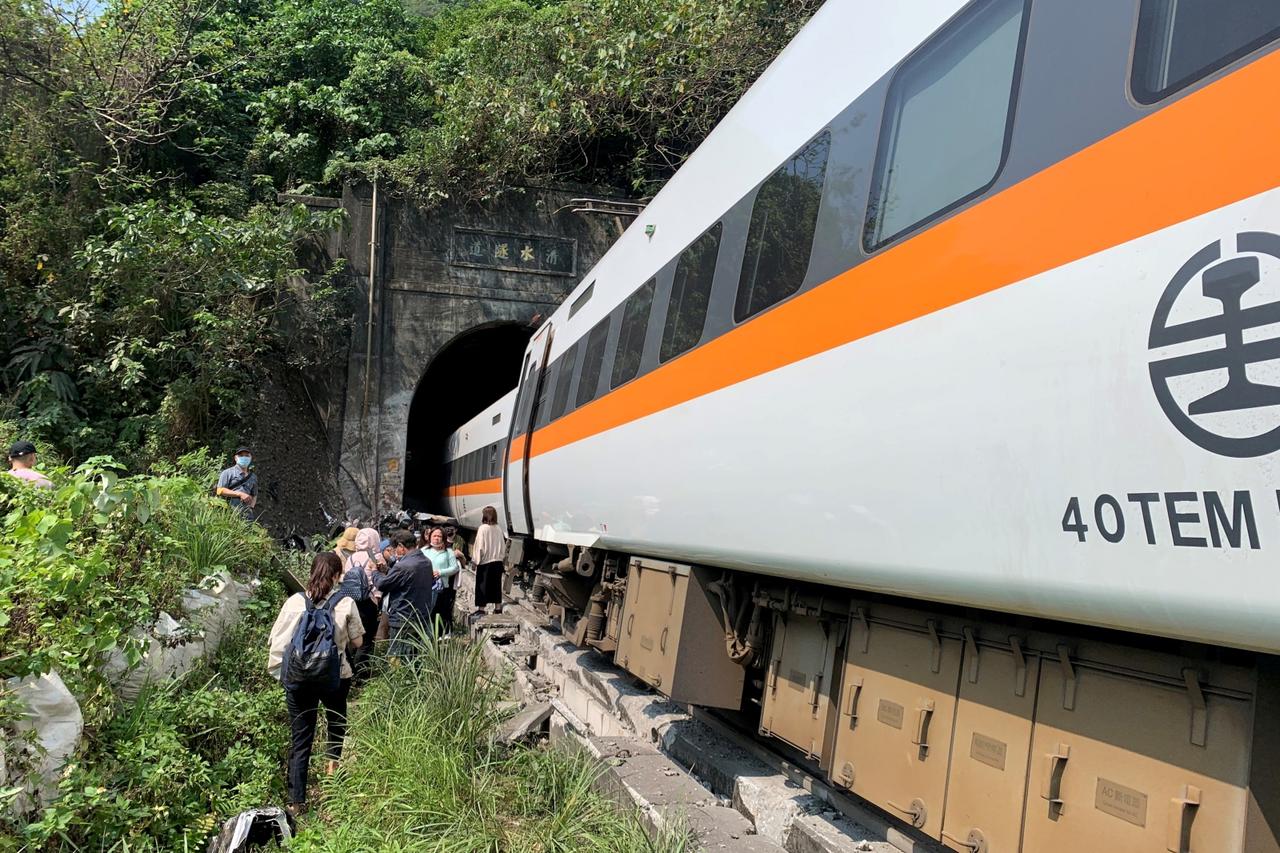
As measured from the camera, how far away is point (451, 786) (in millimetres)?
A: 4988

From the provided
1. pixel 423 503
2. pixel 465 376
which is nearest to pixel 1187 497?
pixel 465 376

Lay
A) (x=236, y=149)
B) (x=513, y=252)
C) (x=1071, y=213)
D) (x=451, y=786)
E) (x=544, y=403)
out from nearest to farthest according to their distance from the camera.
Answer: (x=1071, y=213) < (x=451, y=786) < (x=544, y=403) < (x=513, y=252) < (x=236, y=149)

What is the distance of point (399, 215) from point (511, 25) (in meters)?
4.31

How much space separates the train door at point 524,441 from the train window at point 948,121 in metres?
6.31

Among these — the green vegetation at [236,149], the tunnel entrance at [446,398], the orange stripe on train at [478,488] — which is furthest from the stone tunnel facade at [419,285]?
the tunnel entrance at [446,398]

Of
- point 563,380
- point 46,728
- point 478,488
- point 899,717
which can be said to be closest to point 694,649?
point 899,717

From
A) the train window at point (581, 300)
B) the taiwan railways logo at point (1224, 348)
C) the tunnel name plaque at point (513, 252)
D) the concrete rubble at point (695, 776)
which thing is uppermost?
the tunnel name plaque at point (513, 252)

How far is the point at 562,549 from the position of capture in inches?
345

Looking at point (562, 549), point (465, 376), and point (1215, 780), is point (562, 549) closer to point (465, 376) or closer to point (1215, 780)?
point (1215, 780)

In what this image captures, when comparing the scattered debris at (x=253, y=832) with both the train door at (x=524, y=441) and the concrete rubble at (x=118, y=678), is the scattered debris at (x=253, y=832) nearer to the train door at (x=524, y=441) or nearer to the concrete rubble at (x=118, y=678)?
the concrete rubble at (x=118, y=678)

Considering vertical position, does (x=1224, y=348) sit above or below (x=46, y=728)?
above

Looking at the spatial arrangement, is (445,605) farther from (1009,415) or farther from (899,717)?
(1009,415)

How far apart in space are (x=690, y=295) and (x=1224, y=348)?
3.54 m

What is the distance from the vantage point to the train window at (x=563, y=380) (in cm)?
835
